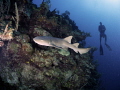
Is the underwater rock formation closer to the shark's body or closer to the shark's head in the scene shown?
the shark's body

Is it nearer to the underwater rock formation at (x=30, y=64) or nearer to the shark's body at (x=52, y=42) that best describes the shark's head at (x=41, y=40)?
→ the shark's body at (x=52, y=42)

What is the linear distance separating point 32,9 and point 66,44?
4.82m

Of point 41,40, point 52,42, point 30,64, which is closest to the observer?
point 41,40

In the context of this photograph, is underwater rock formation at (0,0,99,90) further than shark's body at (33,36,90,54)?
Yes

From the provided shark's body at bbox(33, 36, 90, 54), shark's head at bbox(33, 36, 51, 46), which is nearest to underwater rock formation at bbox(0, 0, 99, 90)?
shark's body at bbox(33, 36, 90, 54)

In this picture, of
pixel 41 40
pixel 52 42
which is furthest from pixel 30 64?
pixel 41 40

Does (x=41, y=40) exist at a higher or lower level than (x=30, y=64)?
higher

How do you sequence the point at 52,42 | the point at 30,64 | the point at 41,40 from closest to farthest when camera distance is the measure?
1. the point at 41,40
2. the point at 52,42
3. the point at 30,64

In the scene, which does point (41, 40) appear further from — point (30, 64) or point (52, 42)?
point (30, 64)

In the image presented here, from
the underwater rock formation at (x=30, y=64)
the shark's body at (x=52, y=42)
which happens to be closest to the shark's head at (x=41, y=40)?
the shark's body at (x=52, y=42)

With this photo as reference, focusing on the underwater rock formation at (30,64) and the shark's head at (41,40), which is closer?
the shark's head at (41,40)

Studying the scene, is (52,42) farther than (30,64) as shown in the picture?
No

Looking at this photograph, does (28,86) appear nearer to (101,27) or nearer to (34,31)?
(34,31)

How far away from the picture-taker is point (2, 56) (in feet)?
16.9
